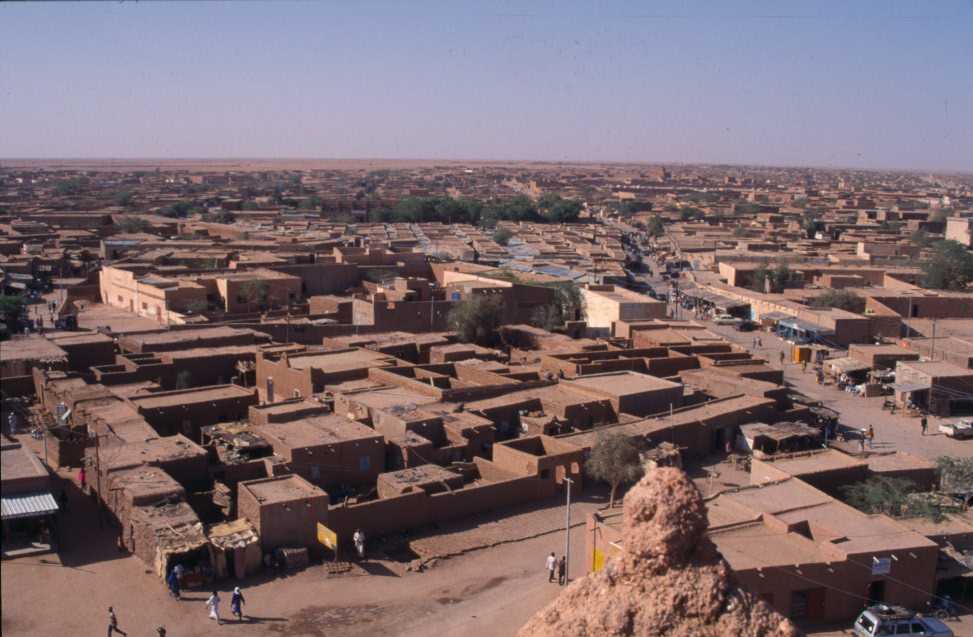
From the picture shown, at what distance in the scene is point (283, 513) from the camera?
14781 millimetres

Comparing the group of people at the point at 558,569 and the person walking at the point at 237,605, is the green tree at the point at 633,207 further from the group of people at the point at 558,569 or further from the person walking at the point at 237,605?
the person walking at the point at 237,605

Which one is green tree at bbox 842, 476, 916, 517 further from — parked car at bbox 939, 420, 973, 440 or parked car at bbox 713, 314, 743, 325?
parked car at bbox 713, 314, 743, 325

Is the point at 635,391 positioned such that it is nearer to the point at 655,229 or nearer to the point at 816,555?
the point at 816,555

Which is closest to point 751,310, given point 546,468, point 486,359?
point 486,359

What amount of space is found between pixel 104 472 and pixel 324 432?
3995mm

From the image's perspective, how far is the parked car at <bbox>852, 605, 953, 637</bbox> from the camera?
1221 centimetres

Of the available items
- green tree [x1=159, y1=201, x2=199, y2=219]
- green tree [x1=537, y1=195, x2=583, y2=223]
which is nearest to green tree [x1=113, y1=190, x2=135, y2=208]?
green tree [x1=159, y1=201, x2=199, y2=219]

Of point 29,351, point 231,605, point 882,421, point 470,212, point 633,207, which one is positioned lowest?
point 882,421

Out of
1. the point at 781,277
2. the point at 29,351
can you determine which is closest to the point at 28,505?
the point at 29,351

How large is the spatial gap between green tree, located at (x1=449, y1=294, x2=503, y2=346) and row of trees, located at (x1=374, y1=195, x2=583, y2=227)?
45623mm

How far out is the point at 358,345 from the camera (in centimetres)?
2689

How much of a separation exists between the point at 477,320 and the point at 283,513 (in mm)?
15527

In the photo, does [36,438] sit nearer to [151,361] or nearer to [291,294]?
[151,361]

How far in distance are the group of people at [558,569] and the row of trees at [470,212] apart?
61792 mm
